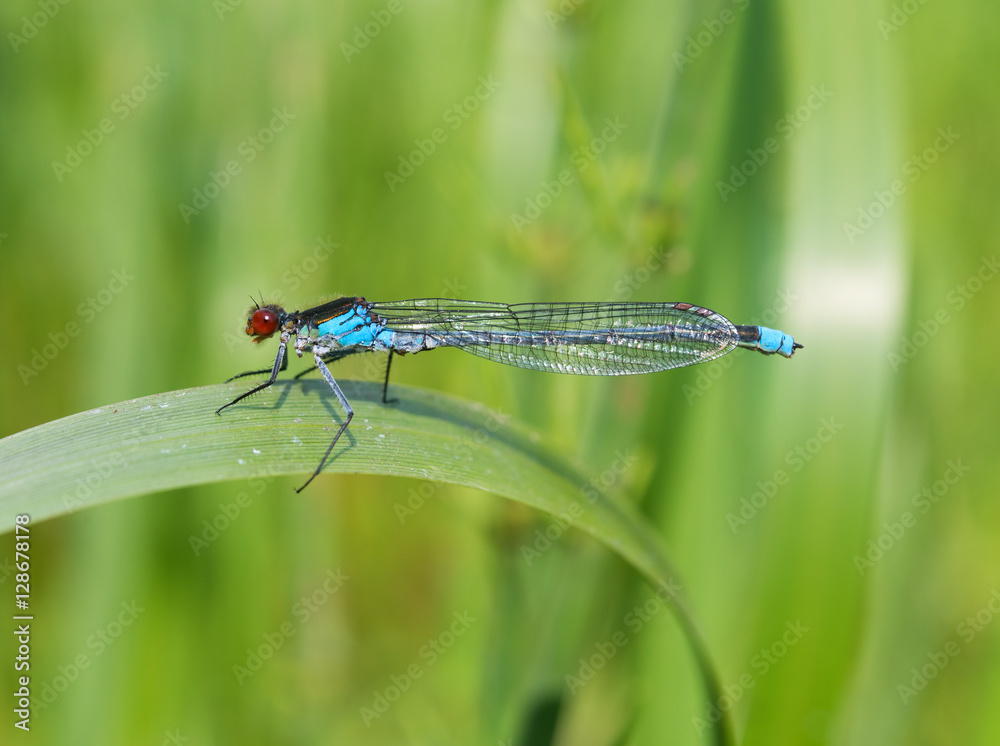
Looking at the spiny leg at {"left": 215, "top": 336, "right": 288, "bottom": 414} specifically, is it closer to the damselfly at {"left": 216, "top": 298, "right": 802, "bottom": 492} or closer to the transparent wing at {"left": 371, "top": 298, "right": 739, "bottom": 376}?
the damselfly at {"left": 216, "top": 298, "right": 802, "bottom": 492}

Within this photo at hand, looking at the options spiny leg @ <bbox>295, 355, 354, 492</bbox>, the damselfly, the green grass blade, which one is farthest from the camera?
the damselfly

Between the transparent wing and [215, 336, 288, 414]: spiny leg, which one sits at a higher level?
the transparent wing

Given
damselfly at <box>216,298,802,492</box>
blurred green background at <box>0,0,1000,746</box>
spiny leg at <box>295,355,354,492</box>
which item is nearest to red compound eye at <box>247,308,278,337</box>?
damselfly at <box>216,298,802,492</box>

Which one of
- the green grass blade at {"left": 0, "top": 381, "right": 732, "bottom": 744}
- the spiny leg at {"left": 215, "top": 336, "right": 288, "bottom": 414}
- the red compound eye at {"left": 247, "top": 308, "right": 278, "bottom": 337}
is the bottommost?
the green grass blade at {"left": 0, "top": 381, "right": 732, "bottom": 744}

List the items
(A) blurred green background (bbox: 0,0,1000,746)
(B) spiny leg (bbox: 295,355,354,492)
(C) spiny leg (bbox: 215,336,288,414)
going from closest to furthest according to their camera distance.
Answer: (B) spiny leg (bbox: 295,355,354,492) < (C) spiny leg (bbox: 215,336,288,414) < (A) blurred green background (bbox: 0,0,1000,746)

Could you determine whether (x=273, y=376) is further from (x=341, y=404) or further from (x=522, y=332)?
(x=522, y=332)

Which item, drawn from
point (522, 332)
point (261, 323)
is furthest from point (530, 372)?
point (261, 323)

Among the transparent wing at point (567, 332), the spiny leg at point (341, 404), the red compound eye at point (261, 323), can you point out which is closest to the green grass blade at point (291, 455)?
the spiny leg at point (341, 404)

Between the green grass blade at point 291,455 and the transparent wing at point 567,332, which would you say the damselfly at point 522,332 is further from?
the green grass blade at point 291,455
